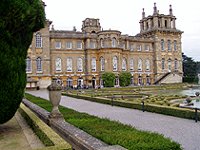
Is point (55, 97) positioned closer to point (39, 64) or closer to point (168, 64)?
point (39, 64)

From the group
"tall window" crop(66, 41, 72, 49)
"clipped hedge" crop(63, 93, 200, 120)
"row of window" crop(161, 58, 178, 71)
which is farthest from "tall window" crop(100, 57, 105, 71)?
"clipped hedge" crop(63, 93, 200, 120)

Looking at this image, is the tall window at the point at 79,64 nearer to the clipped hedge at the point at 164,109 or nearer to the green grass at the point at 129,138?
the clipped hedge at the point at 164,109

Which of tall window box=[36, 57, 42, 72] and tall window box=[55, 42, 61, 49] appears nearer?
tall window box=[36, 57, 42, 72]

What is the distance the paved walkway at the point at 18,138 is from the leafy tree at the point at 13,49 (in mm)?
683

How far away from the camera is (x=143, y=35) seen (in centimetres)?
5684

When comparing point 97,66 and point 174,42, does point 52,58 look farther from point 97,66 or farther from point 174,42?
point 174,42

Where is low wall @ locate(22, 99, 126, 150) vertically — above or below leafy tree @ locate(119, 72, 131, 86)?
below

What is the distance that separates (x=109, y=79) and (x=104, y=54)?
16.3 feet

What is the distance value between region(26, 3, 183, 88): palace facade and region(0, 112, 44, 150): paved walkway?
34336 millimetres

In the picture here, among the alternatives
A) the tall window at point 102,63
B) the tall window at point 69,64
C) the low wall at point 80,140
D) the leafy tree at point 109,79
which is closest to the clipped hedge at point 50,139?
the low wall at point 80,140

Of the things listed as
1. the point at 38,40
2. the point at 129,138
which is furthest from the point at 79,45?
the point at 129,138

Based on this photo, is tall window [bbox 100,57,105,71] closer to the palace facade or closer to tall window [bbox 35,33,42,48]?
the palace facade

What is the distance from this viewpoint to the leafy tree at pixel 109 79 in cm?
4519

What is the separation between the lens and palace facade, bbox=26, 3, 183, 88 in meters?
44.4
